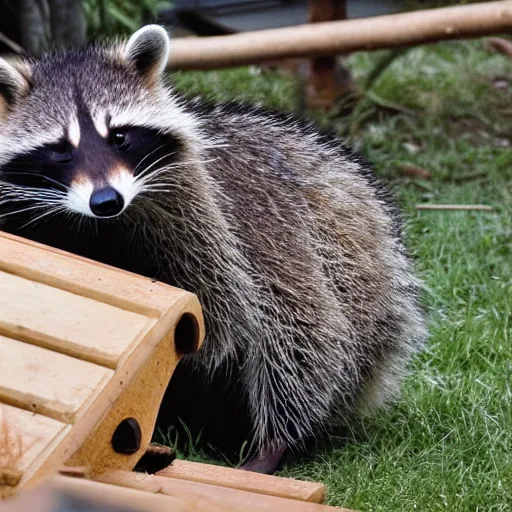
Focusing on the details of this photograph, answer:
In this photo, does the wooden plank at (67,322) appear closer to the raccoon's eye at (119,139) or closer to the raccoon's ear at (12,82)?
the raccoon's eye at (119,139)

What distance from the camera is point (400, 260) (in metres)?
3.96

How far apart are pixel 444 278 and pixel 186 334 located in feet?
7.87

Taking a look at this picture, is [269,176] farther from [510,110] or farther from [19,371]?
[510,110]

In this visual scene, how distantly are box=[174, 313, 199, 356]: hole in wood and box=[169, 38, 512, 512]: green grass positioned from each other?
728 millimetres

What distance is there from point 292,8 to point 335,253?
5.44 metres

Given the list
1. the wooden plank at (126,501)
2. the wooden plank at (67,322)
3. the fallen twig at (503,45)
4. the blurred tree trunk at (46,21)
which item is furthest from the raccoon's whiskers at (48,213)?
the fallen twig at (503,45)

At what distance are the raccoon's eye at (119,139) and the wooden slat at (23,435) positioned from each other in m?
1.03

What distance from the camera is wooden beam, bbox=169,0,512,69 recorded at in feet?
18.7

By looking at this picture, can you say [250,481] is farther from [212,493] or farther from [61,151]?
[61,151]

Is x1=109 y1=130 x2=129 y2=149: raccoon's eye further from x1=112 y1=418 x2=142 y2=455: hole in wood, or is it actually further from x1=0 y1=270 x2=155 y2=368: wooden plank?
x1=112 y1=418 x2=142 y2=455: hole in wood

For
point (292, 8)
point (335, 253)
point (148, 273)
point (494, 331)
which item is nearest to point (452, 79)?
point (292, 8)

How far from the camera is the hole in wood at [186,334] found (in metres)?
2.69

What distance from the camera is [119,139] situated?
3107 millimetres

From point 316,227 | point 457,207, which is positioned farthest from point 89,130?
point 457,207
